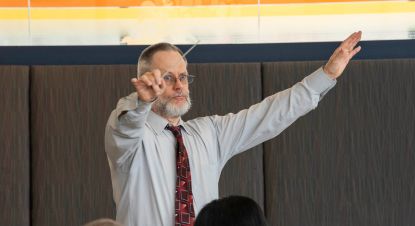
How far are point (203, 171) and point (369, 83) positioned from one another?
4.21ft

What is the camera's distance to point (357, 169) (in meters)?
3.82

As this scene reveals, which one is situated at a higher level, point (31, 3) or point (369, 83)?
point (31, 3)

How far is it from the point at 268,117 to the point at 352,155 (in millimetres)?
999

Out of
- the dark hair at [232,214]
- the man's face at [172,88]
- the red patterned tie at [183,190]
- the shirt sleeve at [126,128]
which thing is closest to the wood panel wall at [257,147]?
the man's face at [172,88]

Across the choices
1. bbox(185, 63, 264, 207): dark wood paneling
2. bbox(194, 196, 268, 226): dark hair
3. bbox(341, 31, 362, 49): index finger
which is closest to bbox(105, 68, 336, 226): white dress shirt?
bbox(341, 31, 362, 49): index finger

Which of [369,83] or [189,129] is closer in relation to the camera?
[189,129]

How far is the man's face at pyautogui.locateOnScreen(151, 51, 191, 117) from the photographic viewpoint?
2.78 metres

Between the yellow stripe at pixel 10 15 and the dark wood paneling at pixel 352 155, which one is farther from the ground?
the yellow stripe at pixel 10 15

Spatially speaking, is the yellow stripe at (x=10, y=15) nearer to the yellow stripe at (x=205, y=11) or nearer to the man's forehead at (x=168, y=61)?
the yellow stripe at (x=205, y=11)

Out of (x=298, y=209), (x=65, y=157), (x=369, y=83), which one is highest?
(x=369, y=83)

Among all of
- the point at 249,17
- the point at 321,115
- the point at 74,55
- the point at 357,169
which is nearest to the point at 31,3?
the point at 74,55

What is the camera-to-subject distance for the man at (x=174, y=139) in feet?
8.57

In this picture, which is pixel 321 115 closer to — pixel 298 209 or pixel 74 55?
pixel 298 209

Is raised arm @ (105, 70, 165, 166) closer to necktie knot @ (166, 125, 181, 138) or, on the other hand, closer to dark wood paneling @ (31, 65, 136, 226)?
necktie knot @ (166, 125, 181, 138)
